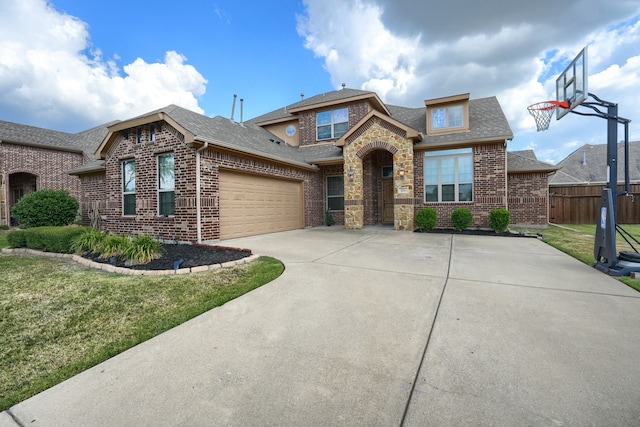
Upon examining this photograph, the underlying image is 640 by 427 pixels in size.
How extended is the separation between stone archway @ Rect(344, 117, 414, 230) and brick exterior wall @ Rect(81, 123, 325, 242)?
296 centimetres

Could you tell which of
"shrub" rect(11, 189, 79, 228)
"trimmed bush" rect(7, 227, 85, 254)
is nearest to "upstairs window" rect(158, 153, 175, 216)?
"trimmed bush" rect(7, 227, 85, 254)

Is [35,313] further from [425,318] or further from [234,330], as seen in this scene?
[425,318]

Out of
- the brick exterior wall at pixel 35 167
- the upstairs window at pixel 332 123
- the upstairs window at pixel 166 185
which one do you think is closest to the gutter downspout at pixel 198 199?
the upstairs window at pixel 166 185

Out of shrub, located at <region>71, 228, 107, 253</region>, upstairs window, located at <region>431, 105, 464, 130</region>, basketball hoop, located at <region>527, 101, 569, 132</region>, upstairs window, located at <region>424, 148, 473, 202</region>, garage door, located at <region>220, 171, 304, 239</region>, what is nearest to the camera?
shrub, located at <region>71, 228, 107, 253</region>

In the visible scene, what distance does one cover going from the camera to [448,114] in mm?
12266

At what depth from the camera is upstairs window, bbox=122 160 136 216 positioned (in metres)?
9.58

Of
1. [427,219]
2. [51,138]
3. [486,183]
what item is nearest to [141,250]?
[427,219]

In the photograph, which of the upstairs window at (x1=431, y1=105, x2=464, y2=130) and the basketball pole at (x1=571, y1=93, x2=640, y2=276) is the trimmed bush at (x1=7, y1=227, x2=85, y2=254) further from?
the upstairs window at (x1=431, y1=105, x2=464, y2=130)

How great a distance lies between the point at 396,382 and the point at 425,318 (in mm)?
1228

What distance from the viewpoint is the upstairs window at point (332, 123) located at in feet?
47.3

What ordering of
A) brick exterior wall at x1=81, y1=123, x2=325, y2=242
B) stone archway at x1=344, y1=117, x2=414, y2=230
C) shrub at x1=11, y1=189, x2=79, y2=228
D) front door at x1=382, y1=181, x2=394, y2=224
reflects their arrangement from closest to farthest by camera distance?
brick exterior wall at x1=81, y1=123, x2=325, y2=242 → shrub at x1=11, y1=189, x2=79, y2=228 → stone archway at x1=344, y1=117, x2=414, y2=230 → front door at x1=382, y1=181, x2=394, y2=224

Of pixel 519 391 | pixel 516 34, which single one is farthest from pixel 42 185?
pixel 516 34

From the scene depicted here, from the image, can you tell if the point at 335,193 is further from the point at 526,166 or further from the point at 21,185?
the point at 21,185

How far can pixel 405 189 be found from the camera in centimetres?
1128
